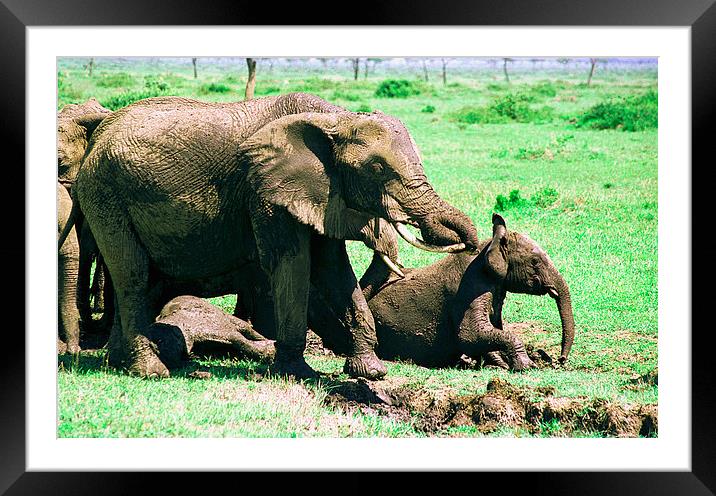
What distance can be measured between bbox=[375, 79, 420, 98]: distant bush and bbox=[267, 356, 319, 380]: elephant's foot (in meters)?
18.4

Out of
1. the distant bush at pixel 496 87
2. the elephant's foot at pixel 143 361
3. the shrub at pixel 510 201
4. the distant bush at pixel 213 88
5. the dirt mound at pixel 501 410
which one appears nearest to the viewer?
the dirt mound at pixel 501 410

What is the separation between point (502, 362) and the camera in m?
11.7

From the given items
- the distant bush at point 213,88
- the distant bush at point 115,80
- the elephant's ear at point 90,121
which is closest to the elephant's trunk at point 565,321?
the elephant's ear at point 90,121

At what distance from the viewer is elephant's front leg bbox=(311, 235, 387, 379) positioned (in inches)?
428

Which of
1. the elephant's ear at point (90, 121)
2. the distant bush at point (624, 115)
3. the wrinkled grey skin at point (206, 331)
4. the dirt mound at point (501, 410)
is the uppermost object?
the distant bush at point (624, 115)

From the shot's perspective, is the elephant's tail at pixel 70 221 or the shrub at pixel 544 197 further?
the shrub at pixel 544 197

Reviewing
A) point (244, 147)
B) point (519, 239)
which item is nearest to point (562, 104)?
point (519, 239)

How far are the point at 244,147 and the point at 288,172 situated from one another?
1.34 ft

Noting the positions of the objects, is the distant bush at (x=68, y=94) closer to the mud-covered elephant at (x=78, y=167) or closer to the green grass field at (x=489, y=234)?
the green grass field at (x=489, y=234)

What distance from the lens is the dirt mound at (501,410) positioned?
10.5m

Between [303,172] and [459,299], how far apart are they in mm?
2129

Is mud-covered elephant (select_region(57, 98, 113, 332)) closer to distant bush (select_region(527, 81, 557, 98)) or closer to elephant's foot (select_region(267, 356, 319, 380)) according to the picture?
elephant's foot (select_region(267, 356, 319, 380))
